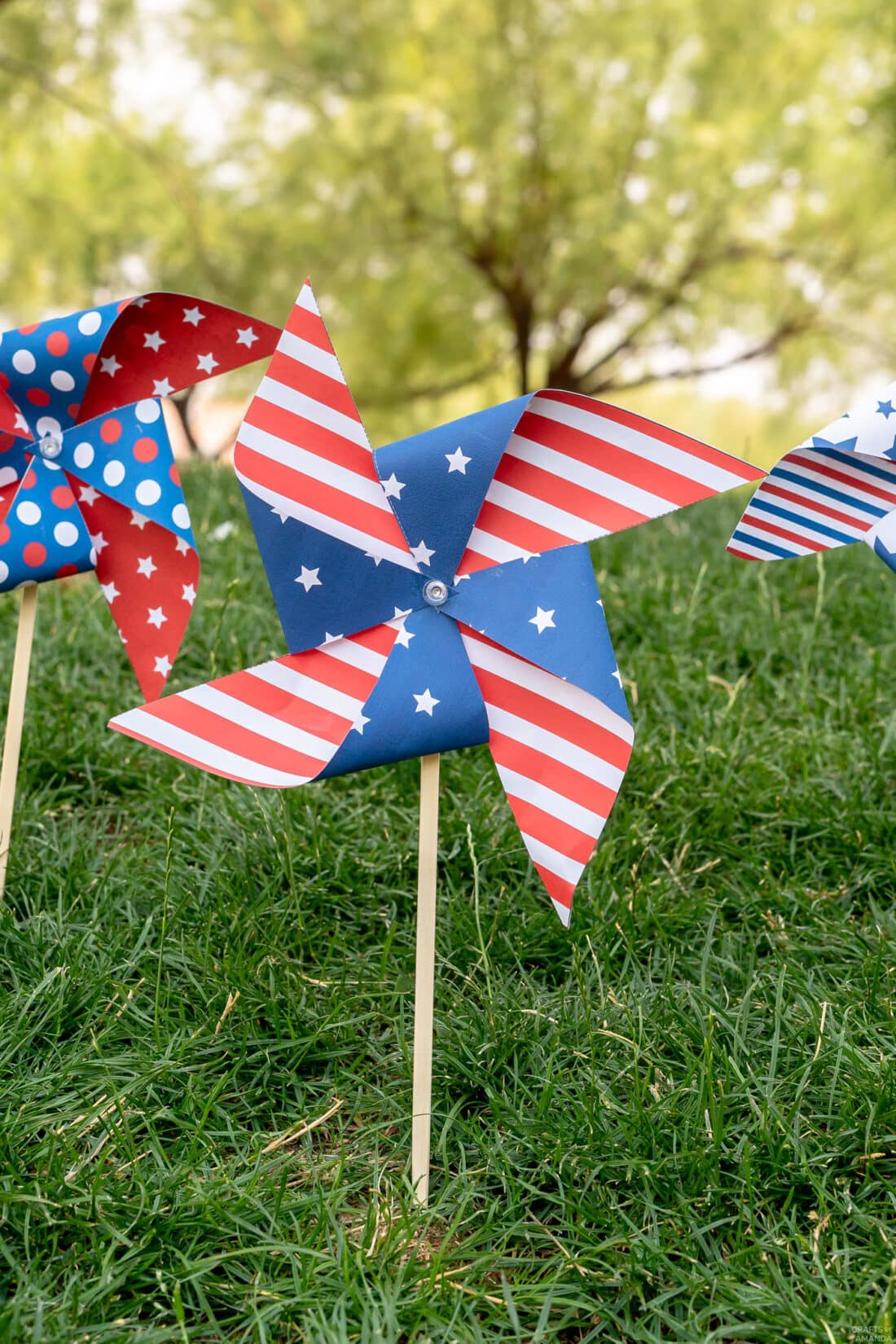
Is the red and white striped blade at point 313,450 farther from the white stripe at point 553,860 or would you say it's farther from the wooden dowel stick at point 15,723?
the wooden dowel stick at point 15,723

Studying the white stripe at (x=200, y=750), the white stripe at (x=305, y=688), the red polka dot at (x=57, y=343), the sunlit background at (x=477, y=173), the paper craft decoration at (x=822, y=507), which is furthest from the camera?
the sunlit background at (x=477, y=173)

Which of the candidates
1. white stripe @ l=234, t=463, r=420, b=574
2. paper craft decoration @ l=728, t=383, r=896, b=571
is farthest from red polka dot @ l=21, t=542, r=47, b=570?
paper craft decoration @ l=728, t=383, r=896, b=571

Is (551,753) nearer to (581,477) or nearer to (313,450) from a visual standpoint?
(581,477)

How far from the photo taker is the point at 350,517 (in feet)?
5.63

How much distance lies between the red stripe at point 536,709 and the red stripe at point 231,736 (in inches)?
11.3

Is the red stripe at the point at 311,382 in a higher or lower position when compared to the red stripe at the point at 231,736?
higher

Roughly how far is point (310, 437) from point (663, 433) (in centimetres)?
54

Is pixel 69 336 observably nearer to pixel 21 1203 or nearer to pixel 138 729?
pixel 138 729

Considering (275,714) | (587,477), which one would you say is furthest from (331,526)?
(587,477)

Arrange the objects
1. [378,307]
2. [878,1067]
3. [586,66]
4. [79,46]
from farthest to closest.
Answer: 1. [378,307]
2. [586,66]
3. [79,46]
4. [878,1067]

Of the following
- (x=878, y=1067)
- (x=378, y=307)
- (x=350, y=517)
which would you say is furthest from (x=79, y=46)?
(x=878, y=1067)

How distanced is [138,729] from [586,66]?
1104 cm

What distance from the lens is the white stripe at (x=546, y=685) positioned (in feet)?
5.60

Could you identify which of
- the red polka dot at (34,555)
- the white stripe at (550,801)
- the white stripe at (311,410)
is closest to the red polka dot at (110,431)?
the red polka dot at (34,555)
